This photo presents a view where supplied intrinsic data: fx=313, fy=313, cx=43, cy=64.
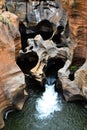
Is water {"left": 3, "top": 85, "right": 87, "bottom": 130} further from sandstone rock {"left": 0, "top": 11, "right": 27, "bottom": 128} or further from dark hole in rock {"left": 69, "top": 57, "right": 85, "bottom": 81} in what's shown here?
dark hole in rock {"left": 69, "top": 57, "right": 85, "bottom": 81}

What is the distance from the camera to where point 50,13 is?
1128 inches

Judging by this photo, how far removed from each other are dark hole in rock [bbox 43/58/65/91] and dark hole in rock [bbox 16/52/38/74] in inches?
43.6

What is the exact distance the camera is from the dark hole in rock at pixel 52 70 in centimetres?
2083

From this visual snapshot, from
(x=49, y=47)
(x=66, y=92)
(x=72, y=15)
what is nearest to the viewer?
(x=66, y=92)

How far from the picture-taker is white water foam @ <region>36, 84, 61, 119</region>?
17375 mm

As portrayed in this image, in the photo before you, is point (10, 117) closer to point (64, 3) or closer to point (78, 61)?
point (78, 61)

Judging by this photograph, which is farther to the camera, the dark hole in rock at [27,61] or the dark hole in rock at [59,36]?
the dark hole in rock at [59,36]

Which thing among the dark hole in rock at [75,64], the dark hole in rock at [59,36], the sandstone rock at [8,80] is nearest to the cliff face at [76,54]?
the dark hole in rock at [75,64]

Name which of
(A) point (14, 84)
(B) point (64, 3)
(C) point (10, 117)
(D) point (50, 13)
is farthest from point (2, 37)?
(D) point (50, 13)

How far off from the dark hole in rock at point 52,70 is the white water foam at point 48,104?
2.06 ft

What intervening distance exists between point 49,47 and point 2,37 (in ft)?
20.0

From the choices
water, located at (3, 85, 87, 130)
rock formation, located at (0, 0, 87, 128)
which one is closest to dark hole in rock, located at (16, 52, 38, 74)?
rock formation, located at (0, 0, 87, 128)

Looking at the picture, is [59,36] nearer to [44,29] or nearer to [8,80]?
[44,29]

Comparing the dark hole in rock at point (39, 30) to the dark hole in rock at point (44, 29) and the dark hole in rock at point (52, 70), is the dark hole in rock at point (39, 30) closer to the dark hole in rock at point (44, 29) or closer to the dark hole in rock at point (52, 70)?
the dark hole in rock at point (44, 29)
